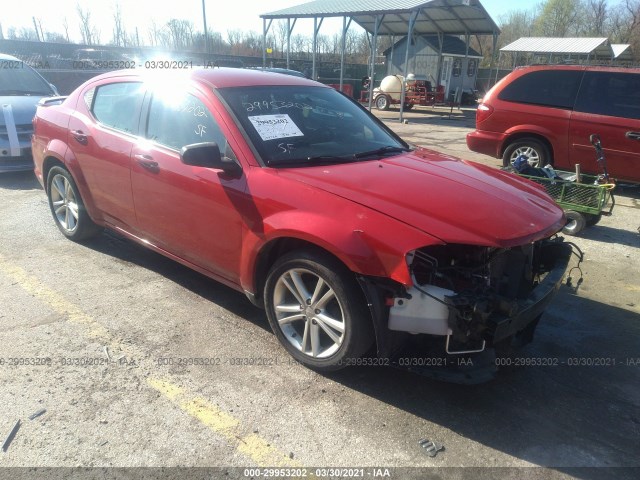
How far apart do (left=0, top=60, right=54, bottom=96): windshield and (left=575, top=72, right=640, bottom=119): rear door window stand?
8.95m

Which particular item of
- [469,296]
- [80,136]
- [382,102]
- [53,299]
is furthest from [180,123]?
[382,102]

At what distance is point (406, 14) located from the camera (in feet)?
70.8

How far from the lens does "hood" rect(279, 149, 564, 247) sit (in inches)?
98.2

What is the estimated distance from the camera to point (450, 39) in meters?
26.9

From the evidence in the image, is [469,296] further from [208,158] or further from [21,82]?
[21,82]

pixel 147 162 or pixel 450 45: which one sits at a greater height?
pixel 450 45

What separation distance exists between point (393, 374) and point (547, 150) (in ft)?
19.8

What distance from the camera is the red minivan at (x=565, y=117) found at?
7.07m

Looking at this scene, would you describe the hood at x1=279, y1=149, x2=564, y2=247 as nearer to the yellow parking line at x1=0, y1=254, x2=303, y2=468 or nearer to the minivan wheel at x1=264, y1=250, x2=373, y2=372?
the minivan wheel at x1=264, y1=250, x2=373, y2=372

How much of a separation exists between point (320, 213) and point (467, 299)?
35.6 inches

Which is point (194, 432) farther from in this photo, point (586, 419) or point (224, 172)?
point (586, 419)

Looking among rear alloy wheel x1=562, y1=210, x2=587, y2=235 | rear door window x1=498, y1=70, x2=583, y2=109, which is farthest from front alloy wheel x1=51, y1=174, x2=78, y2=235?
rear door window x1=498, y1=70, x2=583, y2=109

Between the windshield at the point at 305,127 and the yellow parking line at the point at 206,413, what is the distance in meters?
1.48

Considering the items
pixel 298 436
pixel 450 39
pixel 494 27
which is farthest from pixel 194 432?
pixel 450 39
